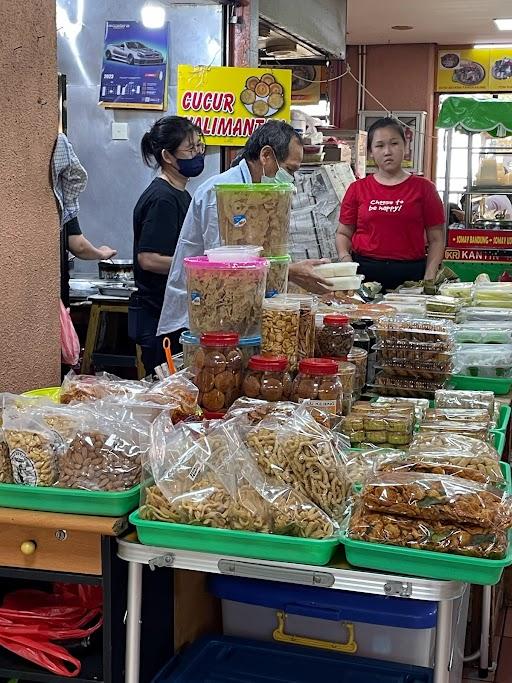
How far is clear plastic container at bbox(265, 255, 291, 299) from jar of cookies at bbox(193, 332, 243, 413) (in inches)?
19.2

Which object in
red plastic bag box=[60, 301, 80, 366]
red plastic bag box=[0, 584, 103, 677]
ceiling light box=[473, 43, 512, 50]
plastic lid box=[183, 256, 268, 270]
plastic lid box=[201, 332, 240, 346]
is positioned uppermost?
ceiling light box=[473, 43, 512, 50]

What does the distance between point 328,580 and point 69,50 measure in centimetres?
580

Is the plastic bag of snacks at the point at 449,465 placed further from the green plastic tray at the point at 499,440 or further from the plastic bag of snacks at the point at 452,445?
the green plastic tray at the point at 499,440

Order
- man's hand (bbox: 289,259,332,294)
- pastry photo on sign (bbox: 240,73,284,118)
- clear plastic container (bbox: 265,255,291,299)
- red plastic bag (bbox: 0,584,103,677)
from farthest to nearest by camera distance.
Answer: pastry photo on sign (bbox: 240,73,284,118) < man's hand (bbox: 289,259,332,294) < clear plastic container (bbox: 265,255,291,299) < red plastic bag (bbox: 0,584,103,677)

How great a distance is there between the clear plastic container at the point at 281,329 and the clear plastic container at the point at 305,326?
0.19 ft

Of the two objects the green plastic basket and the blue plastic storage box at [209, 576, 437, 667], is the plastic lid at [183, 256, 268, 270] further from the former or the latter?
the blue plastic storage box at [209, 576, 437, 667]

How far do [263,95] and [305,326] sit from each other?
10.9 ft

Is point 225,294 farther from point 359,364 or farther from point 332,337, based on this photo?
point 359,364

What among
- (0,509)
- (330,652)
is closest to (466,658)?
(330,652)

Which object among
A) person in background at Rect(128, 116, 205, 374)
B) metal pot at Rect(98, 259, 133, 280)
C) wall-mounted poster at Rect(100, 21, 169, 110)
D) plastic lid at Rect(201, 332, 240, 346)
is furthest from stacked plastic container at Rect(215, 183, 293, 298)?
wall-mounted poster at Rect(100, 21, 169, 110)

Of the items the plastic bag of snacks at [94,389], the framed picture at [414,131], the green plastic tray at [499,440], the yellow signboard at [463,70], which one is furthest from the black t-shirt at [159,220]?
the yellow signboard at [463,70]

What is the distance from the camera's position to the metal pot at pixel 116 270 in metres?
6.08

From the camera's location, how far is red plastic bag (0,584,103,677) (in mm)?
1972

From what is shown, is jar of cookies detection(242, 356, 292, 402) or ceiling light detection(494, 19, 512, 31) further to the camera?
ceiling light detection(494, 19, 512, 31)
